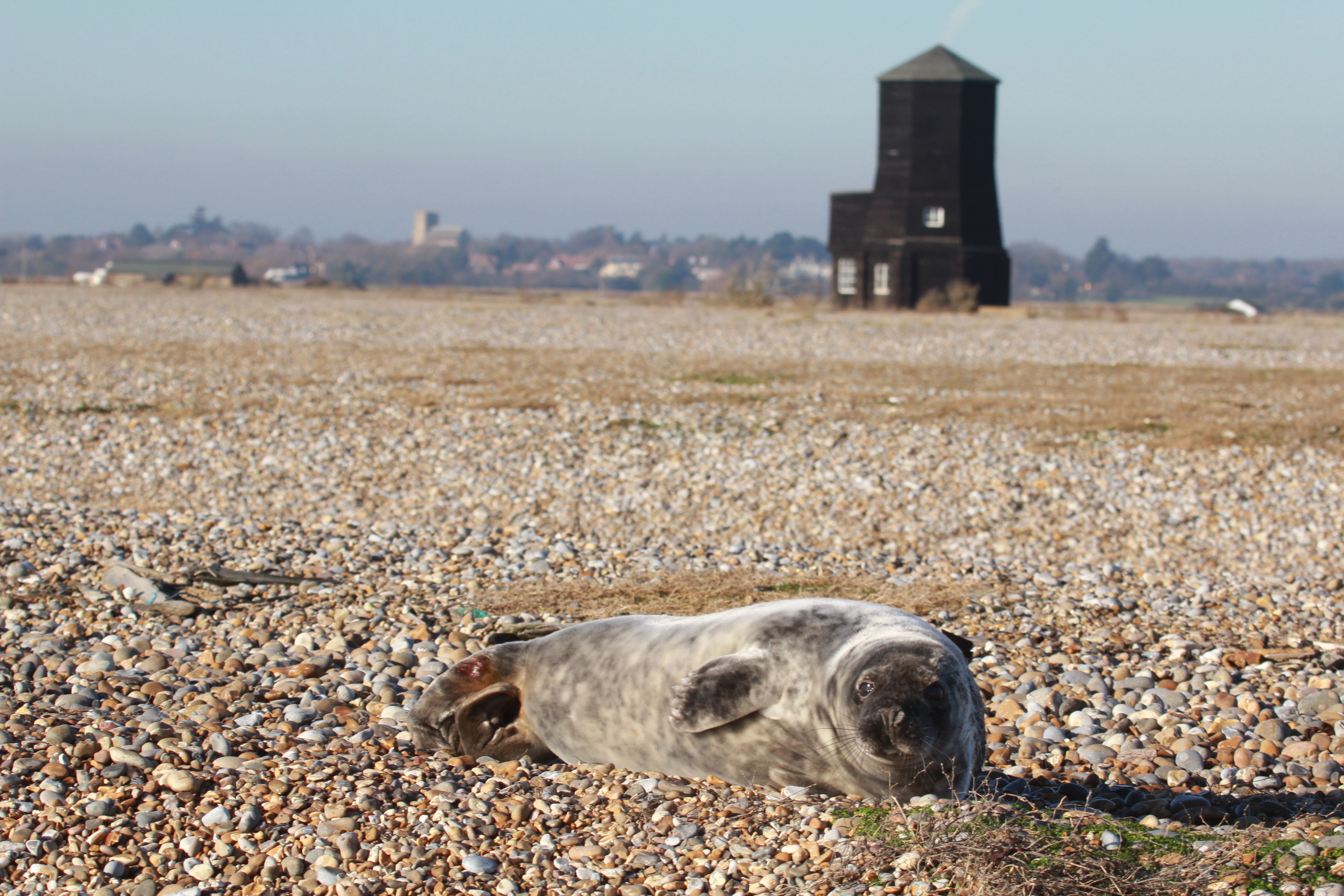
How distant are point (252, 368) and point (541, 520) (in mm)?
10698

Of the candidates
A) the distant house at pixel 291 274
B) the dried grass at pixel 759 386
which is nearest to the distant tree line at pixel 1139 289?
the distant house at pixel 291 274

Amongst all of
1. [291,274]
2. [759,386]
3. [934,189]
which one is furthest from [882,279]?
[291,274]

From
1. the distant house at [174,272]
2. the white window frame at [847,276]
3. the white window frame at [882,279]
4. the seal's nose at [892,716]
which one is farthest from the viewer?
the distant house at [174,272]

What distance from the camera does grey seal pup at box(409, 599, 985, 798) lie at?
349 cm

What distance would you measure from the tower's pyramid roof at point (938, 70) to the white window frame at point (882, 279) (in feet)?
22.5

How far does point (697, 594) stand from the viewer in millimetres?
7027

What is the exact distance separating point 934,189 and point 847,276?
185 inches

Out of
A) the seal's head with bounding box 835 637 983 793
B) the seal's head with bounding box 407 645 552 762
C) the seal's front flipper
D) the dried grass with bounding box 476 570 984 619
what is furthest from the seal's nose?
the dried grass with bounding box 476 570 984 619

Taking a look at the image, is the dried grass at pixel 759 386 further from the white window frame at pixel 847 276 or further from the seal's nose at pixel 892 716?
the white window frame at pixel 847 276

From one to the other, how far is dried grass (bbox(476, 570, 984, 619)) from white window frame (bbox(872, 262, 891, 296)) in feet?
134

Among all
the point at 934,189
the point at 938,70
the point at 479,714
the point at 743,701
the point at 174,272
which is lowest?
the point at 479,714

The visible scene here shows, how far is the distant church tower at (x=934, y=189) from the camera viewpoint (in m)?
46.3

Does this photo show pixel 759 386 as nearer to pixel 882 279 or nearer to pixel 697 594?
pixel 697 594

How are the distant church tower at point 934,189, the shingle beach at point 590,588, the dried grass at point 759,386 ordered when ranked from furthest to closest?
the distant church tower at point 934,189 < the dried grass at point 759,386 < the shingle beach at point 590,588
